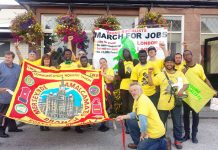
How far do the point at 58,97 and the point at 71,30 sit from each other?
11.4 feet

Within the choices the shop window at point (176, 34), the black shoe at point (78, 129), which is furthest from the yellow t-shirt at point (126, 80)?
the shop window at point (176, 34)

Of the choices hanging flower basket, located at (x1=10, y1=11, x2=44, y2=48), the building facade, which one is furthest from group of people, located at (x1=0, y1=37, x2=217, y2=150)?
the building facade

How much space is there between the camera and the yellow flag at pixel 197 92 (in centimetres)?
716

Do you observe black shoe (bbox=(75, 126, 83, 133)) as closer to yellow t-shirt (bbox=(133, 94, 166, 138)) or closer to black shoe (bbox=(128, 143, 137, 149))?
black shoe (bbox=(128, 143, 137, 149))

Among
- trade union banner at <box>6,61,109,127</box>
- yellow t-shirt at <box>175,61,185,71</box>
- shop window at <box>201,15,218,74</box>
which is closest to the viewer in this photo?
trade union banner at <box>6,61,109,127</box>

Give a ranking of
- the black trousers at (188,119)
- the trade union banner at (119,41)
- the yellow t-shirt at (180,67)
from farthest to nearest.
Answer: the trade union banner at (119,41)
the yellow t-shirt at (180,67)
the black trousers at (188,119)

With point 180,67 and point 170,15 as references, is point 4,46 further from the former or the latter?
point 180,67

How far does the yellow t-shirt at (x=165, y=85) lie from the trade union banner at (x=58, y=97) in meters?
1.12

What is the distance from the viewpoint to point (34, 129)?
324 inches

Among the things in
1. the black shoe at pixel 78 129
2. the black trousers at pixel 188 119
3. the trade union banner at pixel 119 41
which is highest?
the trade union banner at pixel 119 41

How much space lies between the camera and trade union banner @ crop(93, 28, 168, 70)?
931 centimetres

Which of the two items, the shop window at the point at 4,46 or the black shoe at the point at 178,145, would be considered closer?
the black shoe at the point at 178,145

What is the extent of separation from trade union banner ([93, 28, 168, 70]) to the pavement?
1989mm

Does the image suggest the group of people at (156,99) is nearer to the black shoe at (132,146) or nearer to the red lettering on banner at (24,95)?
the black shoe at (132,146)
